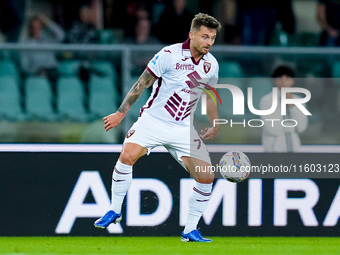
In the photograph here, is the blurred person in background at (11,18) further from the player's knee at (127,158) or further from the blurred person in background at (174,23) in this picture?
the player's knee at (127,158)

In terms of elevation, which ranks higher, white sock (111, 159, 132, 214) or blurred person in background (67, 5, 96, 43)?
blurred person in background (67, 5, 96, 43)

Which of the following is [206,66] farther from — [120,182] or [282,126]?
[282,126]

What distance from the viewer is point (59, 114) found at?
873 cm

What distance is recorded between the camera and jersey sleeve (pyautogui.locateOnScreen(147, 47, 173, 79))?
23.1 ft

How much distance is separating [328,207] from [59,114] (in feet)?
9.92

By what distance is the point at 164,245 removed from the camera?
7.40m

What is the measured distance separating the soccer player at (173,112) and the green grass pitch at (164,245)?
32cm

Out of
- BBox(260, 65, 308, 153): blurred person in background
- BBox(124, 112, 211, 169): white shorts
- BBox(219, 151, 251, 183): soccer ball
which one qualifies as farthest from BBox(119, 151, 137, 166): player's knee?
BBox(260, 65, 308, 153): blurred person in background

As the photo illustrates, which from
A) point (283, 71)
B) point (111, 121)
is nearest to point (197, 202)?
point (111, 121)

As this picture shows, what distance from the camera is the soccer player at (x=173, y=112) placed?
7090 mm

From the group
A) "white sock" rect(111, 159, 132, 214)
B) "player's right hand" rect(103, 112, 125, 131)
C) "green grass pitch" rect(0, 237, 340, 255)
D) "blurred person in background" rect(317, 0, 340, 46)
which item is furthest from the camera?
"blurred person in background" rect(317, 0, 340, 46)

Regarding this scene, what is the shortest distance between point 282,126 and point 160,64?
2.03m

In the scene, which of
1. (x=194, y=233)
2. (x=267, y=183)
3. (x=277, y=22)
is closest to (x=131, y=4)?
(x=277, y=22)

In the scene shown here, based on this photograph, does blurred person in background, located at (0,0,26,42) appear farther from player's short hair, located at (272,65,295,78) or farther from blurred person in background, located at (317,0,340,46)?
blurred person in background, located at (317,0,340,46)
